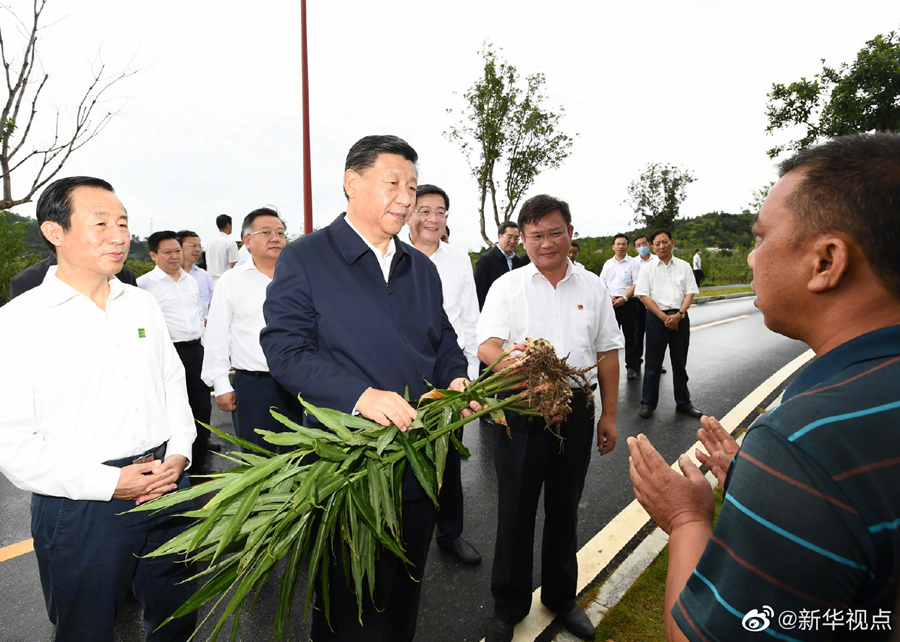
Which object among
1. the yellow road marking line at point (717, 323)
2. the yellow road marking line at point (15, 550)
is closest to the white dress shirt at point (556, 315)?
the yellow road marking line at point (15, 550)

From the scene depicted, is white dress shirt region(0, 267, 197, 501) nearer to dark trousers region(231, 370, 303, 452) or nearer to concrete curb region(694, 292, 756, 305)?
dark trousers region(231, 370, 303, 452)

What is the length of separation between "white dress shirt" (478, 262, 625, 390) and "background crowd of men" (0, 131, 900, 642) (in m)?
0.01

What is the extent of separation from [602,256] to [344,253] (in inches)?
1156

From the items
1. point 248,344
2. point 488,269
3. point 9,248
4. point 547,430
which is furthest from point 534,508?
point 9,248

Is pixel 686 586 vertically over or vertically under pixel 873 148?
under

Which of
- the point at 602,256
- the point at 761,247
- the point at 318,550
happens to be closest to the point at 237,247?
the point at 318,550

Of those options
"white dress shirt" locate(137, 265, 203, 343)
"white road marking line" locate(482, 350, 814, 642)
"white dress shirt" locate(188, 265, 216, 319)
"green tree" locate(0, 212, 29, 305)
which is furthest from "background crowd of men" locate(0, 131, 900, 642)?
"green tree" locate(0, 212, 29, 305)

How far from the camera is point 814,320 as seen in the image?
1.20 m

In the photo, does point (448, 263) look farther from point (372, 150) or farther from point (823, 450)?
point (823, 450)

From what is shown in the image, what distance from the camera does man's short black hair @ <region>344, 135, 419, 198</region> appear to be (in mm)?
2303

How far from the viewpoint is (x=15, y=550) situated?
363 centimetres

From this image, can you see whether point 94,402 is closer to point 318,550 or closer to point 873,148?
point 318,550

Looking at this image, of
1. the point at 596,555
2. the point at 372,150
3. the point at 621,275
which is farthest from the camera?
the point at 621,275

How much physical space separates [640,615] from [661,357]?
4736 mm
